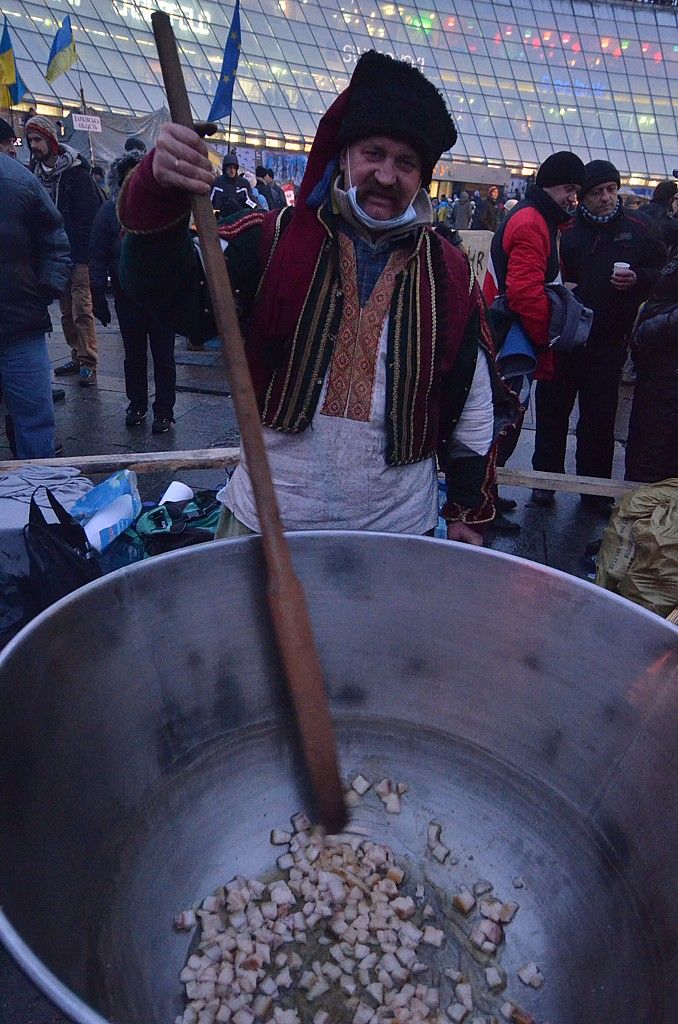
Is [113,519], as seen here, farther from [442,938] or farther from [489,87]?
[489,87]

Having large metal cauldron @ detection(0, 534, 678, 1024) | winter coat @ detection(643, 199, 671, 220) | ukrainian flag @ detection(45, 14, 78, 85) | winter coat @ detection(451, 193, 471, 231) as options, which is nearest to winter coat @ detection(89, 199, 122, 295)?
large metal cauldron @ detection(0, 534, 678, 1024)

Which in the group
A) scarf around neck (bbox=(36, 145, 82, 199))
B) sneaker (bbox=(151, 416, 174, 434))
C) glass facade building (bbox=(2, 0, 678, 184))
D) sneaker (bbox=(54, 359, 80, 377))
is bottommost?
sneaker (bbox=(151, 416, 174, 434))

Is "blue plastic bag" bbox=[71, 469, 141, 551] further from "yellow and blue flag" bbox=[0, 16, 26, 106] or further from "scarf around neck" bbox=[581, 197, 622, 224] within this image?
"yellow and blue flag" bbox=[0, 16, 26, 106]

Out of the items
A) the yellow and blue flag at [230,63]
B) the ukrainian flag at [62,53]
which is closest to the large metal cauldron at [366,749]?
the yellow and blue flag at [230,63]

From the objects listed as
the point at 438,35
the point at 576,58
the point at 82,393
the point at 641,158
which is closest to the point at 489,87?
the point at 438,35

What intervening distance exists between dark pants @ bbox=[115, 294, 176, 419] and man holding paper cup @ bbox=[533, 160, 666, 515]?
9.90 feet

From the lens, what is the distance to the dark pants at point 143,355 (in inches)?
210

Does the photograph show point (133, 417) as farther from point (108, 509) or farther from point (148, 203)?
point (148, 203)

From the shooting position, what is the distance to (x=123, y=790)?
1502 mm

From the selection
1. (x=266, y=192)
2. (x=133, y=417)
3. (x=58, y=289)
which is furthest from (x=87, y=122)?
(x=58, y=289)

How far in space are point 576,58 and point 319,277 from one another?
196 ft

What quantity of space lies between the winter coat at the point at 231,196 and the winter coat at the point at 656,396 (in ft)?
19.9

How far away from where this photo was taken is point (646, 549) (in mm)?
3018

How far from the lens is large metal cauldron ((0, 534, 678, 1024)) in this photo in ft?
4.17
